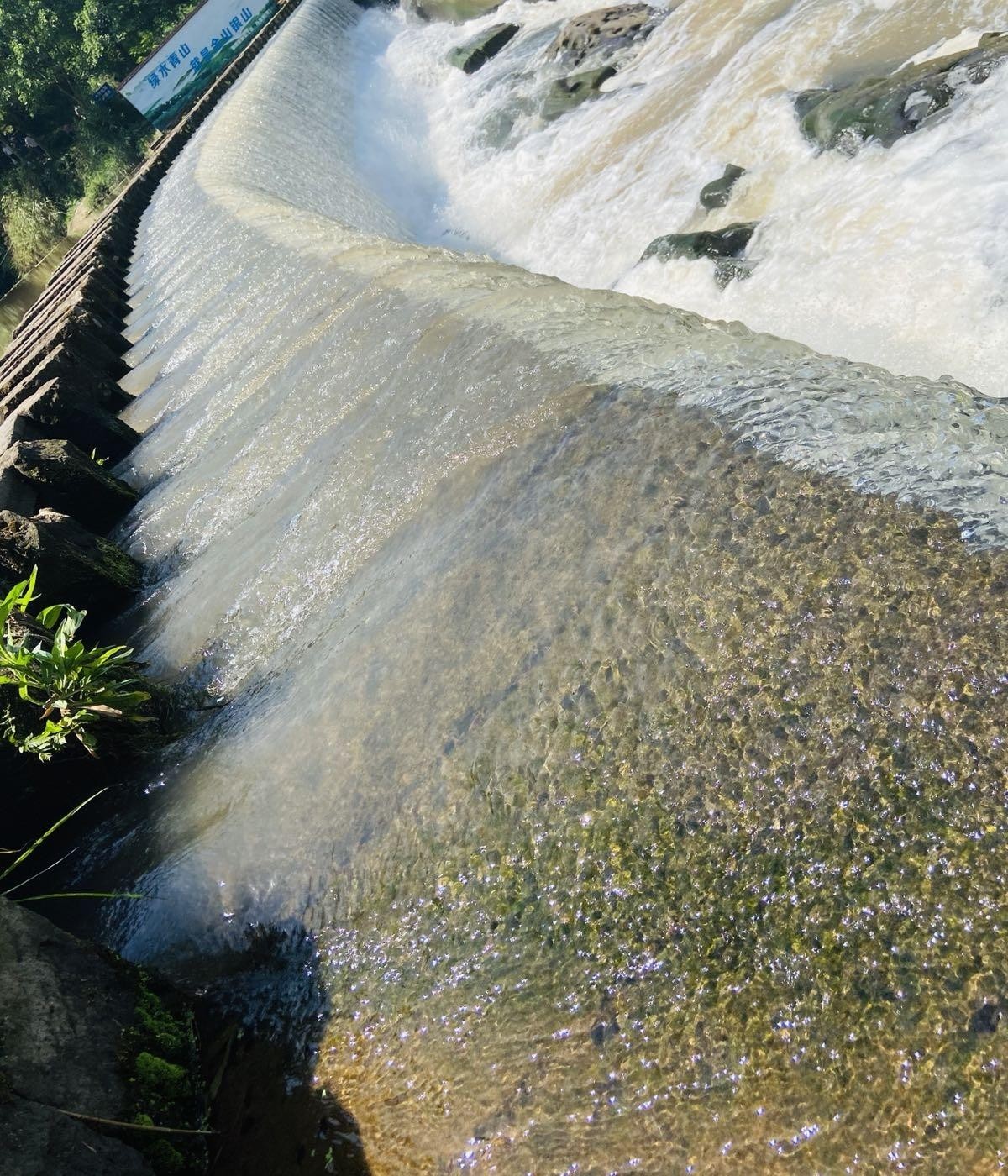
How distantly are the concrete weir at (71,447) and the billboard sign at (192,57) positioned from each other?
47.2 feet

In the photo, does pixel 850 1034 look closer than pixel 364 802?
Yes

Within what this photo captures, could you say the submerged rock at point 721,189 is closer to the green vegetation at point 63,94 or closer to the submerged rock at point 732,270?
the submerged rock at point 732,270

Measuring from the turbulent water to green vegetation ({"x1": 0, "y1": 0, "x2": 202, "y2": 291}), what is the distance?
28.6m

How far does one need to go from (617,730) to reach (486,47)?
17.4 meters

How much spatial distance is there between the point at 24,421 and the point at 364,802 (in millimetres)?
4982

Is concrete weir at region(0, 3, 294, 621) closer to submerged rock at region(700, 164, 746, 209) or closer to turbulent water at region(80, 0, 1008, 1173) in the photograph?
turbulent water at region(80, 0, 1008, 1173)

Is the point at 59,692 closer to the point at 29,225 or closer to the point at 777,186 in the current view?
the point at 777,186

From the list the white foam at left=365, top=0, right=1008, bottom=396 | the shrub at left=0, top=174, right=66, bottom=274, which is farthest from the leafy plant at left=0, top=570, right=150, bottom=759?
the shrub at left=0, top=174, right=66, bottom=274

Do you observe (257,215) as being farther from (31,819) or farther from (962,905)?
(962,905)

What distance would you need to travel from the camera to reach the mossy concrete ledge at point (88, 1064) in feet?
5.91

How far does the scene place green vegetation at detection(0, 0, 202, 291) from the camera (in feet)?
92.8

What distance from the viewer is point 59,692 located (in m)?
3.27

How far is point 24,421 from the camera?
20.3 feet

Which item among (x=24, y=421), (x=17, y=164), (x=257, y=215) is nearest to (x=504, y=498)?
(x=24, y=421)
